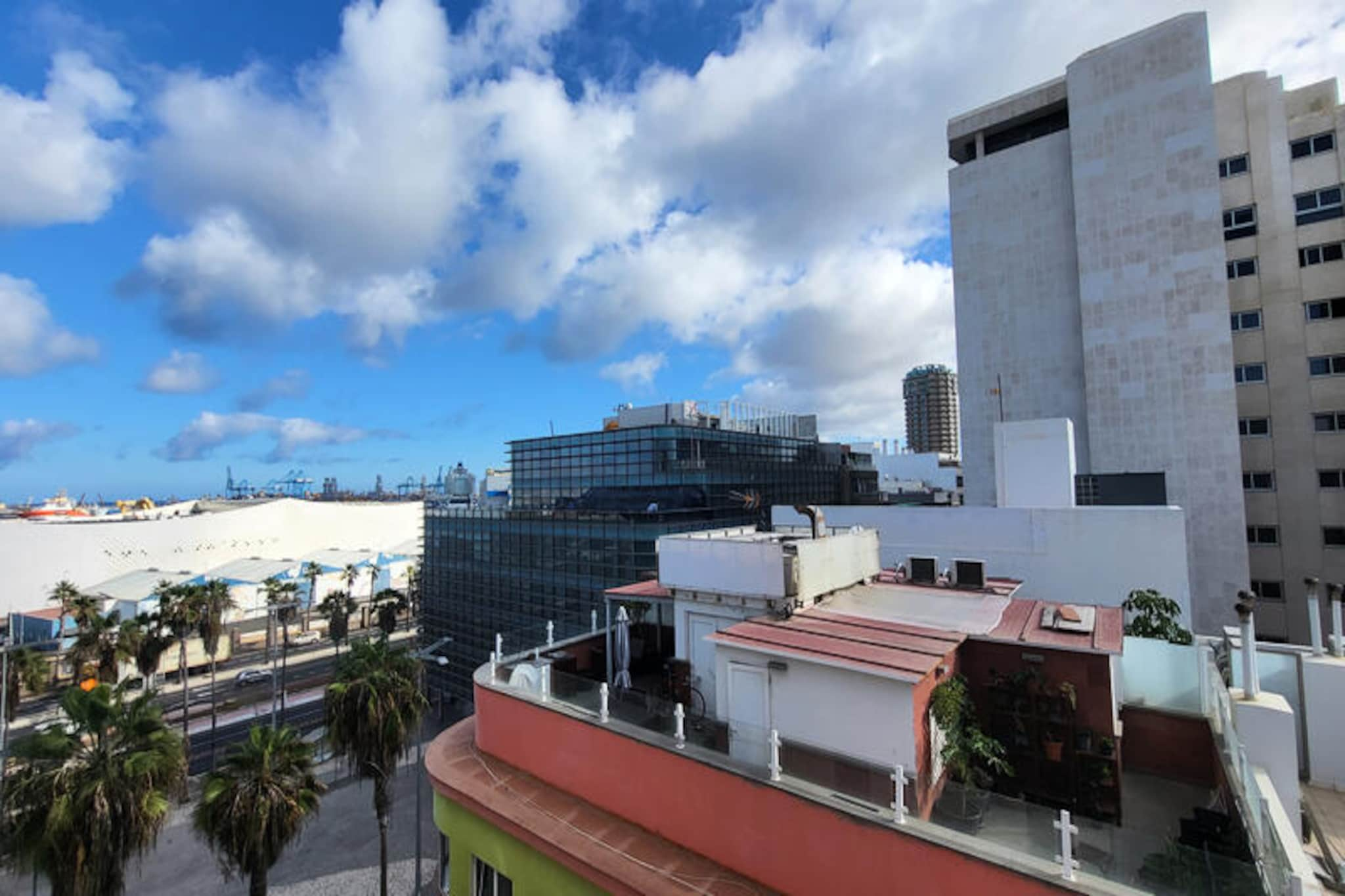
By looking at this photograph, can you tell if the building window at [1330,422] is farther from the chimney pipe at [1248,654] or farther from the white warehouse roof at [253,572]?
the white warehouse roof at [253,572]

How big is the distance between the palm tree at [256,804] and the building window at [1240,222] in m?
43.8

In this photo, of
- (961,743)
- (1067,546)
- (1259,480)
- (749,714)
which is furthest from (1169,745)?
(1259,480)

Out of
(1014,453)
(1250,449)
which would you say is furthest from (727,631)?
(1250,449)

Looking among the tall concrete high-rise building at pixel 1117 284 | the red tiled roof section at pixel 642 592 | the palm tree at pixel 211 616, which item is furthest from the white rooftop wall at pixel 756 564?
the palm tree at pixel 211 616

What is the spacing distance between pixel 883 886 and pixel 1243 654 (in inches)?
240

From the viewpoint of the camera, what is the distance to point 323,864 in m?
22.7

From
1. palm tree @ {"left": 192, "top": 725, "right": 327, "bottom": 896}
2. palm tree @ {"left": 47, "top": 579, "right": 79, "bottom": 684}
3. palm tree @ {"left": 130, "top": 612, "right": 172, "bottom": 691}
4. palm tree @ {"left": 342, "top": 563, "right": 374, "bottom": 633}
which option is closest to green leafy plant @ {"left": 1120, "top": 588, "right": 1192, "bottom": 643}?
palm tree @ {"left": 192, "top": 725, "right": 327, "bottom": 896}

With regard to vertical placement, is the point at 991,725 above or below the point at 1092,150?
below

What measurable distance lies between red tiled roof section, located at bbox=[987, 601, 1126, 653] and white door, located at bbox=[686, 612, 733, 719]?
14.6ft

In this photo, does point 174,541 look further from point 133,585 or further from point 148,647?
point 148,647

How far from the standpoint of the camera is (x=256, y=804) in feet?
43.1

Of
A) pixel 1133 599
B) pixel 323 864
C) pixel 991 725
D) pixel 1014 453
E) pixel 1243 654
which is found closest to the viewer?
pixel 1243 654

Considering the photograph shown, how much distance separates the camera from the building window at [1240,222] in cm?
2788

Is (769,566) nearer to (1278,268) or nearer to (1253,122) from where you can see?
(1278,268)
